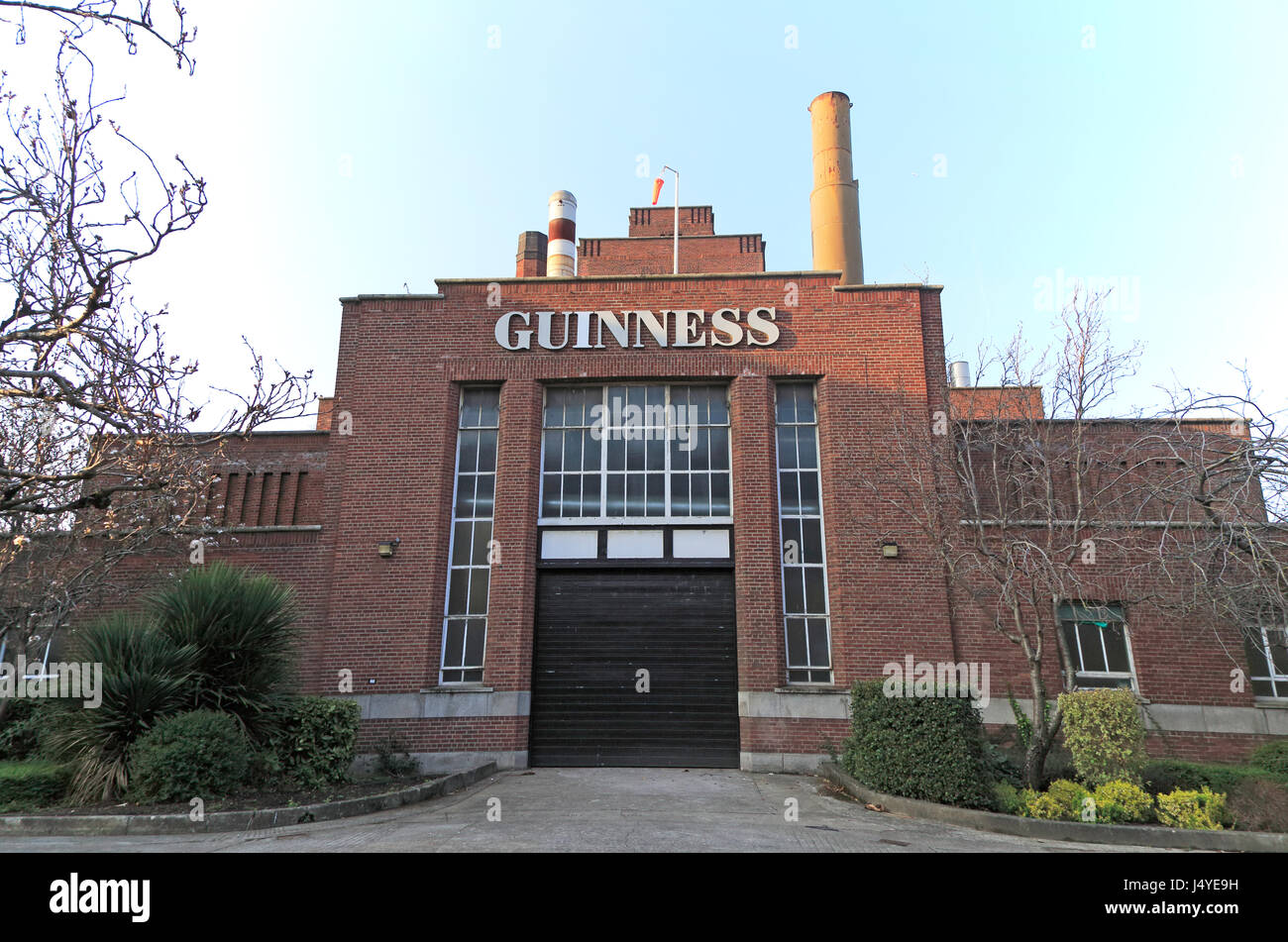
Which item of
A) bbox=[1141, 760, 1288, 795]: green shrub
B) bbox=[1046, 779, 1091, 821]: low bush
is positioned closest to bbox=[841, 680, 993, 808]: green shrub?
bbox=[1046, 779, 1091, 821]: low bush

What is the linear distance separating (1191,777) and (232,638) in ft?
41.7

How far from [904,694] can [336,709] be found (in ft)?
24.6

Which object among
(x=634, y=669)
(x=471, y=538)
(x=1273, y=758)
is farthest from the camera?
(x=471, y=538)

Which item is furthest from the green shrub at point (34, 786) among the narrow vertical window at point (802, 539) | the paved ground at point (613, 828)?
the narrow vertical window at point (802, 539)

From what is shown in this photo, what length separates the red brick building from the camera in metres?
13.2

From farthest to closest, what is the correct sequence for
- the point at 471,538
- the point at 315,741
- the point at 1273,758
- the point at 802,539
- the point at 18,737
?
1. the point at 471,538
2. the point at 802,539
3. the point at 18,737
4. the point at 1273,758
5. the point at 315,741

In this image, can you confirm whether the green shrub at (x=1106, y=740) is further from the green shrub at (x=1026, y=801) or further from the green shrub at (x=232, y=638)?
the green shrub at (x=232, y=638)

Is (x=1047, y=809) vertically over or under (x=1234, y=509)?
under

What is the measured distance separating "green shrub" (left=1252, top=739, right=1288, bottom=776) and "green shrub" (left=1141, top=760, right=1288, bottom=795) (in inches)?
35.3

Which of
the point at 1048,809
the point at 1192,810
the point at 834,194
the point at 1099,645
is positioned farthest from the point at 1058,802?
the point at 834,194

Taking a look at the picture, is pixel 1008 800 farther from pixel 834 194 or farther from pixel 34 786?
pixel 834 194

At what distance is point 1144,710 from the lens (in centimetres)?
1316

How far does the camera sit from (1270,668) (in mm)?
13641
